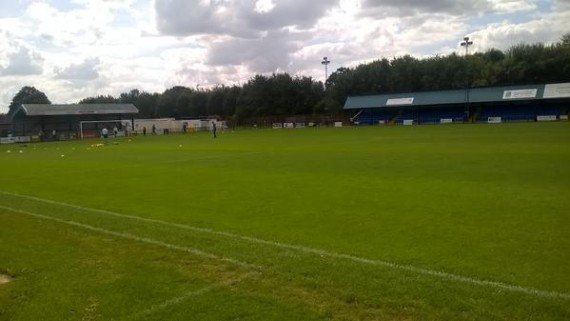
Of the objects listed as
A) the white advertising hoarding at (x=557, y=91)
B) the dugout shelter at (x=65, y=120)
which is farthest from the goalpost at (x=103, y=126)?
the white advertising hoarding at (x=557, y=91)

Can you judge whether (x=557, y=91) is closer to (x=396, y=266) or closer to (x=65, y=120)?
(x=396, y=266)

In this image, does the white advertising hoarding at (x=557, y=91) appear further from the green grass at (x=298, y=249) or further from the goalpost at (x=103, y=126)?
the goalpost at (x=103, y=126)

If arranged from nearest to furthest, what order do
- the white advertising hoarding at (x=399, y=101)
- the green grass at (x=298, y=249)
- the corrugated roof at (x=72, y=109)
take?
the green grass at (x=298, y=249)
the white advertising hoarding at (x=399, y=101)
the corrugated roof at (x=72, y=109)

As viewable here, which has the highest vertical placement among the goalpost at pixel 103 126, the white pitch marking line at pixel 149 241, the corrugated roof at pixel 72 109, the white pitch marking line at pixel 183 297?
the corrugated roof at pixel 72 109

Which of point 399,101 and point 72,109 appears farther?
point 72,109

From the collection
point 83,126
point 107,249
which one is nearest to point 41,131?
point 83,126

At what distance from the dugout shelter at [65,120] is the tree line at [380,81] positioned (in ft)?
Result: 97.7

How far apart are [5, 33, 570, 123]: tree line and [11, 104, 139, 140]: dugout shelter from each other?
2979 cm

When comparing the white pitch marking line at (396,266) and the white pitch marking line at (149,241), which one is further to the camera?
the white pitch marking line at (149,241)

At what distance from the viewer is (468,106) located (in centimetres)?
7469

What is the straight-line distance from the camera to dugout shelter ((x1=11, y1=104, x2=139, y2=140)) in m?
82.4

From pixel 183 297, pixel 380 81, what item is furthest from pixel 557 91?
pixel 183 297

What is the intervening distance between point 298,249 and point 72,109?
88.0 metres

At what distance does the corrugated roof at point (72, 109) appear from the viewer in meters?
83.0
